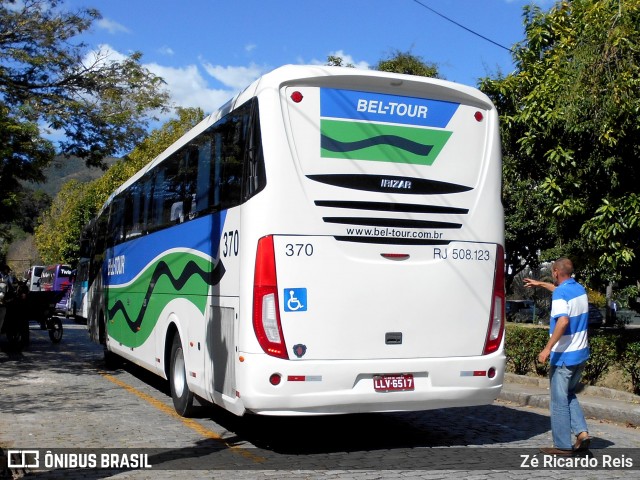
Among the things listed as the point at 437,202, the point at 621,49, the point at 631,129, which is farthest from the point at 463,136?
the point at 631,129

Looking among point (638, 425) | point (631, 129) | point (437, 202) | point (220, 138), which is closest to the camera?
point (437, 202)

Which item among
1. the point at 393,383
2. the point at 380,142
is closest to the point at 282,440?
the point at 393,383

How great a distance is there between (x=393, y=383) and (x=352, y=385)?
440mm

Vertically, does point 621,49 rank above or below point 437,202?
above

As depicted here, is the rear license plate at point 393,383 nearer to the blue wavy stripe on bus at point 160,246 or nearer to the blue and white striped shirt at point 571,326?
the blue and white striped shirt at point 571,326

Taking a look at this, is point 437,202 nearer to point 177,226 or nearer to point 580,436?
point 580,436

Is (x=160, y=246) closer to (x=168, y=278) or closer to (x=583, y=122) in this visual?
(x=168, y=278)

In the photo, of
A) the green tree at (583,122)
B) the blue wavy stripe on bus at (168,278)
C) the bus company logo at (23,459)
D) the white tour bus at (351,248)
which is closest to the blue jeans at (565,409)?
the white tour bus at (351,248)

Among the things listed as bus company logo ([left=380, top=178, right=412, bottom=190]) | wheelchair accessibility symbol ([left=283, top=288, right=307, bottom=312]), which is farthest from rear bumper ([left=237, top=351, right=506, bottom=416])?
bus company logo ([left=380, top=178, right=412, bottom=190])

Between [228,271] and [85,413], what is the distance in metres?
3.52

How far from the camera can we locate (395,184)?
759 centimetres

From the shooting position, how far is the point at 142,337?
1166 centimetres

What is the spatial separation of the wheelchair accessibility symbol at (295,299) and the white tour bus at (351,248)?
0.04 feet

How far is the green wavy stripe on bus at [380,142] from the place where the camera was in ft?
24.3
